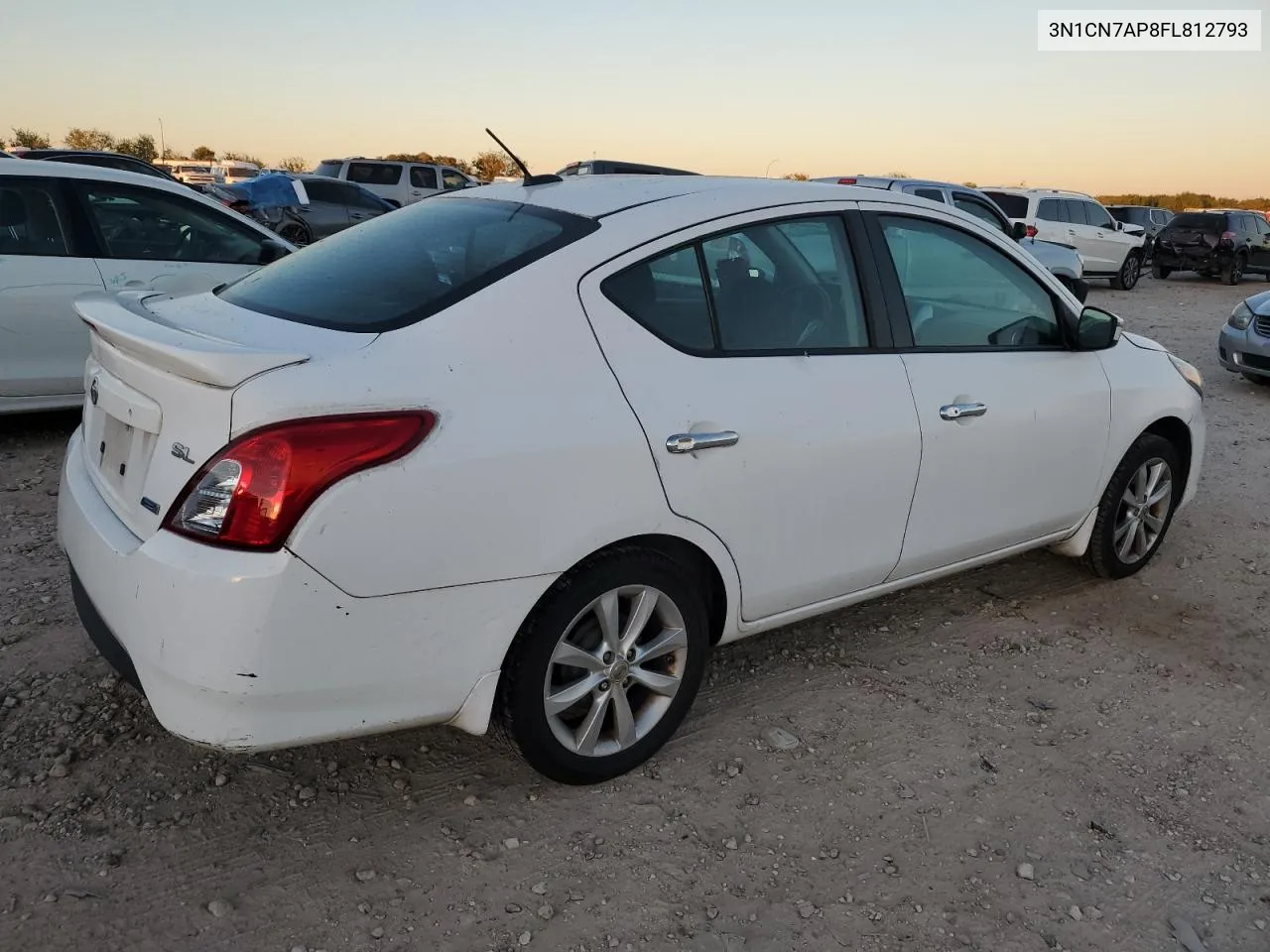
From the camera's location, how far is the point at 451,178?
2345 centimetres

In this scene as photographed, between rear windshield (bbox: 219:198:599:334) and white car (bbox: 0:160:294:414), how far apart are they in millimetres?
2929

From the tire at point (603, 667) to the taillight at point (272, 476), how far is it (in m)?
0.63

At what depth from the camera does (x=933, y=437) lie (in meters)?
3.24

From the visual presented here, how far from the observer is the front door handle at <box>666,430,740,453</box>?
103 inches

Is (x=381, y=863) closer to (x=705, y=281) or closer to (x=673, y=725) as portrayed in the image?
(x=673, y=725)

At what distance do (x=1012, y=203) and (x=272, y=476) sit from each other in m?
18.5

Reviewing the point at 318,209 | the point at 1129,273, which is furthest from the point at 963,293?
the point at 1129,273

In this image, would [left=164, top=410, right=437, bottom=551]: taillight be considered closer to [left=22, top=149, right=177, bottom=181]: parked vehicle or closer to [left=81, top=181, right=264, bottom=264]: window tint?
[left=81, top=181, right=264, bottom=264]: window tint

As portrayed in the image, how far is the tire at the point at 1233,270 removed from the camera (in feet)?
70.9

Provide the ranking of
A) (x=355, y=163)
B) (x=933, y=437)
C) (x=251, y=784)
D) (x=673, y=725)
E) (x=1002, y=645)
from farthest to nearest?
(x=355, y=163)
(x=1002, y=645)
(x=933, y=437)
(x=673, y=725)
(x=251, y=784)

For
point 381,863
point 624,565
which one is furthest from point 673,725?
point 381,863

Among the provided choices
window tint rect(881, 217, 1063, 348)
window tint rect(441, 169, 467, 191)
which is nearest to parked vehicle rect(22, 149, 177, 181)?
window tint rect(441, 169, 467, 191)

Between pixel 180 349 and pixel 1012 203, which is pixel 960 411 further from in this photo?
pixel 1012 203

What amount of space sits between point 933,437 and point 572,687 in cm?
145
